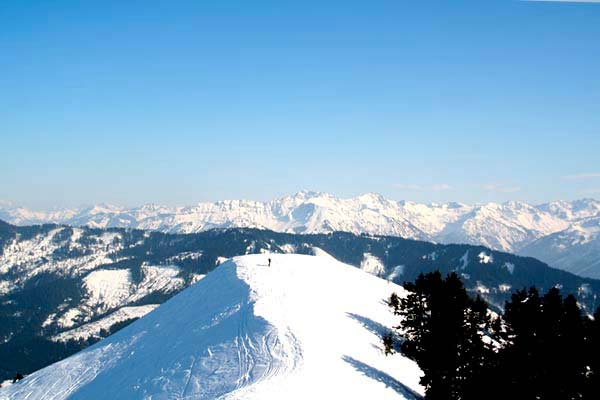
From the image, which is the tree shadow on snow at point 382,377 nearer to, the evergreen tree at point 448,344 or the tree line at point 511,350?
the evergreen tree at point 448,344

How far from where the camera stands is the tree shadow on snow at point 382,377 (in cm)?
3514

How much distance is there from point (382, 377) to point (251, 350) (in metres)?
11.1

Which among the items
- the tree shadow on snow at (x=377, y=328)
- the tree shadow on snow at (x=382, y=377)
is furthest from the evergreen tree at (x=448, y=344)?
the tree shadow on snow at (x=377, y=328)

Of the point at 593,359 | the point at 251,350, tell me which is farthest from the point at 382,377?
the point at 593,359

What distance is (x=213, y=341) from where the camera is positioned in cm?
4169

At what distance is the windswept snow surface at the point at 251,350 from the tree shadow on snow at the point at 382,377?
0.14 meters

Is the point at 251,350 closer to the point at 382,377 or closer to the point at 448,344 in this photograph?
the point at 382,377

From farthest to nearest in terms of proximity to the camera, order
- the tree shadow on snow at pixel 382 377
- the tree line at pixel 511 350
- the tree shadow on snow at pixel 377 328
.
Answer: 1. the tree shadow on snow at pixel 377 328
2. the tree shadow on snow at pixel 382 377
3. the tree line at pixel 511 350

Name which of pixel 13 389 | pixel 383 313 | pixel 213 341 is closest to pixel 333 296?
pixel 383 313

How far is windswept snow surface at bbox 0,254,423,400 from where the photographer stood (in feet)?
109

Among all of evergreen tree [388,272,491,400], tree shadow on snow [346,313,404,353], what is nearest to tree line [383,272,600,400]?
evergreen tree [388,272,491,400]

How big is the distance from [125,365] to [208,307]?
11239mm

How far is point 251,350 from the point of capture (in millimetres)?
37969

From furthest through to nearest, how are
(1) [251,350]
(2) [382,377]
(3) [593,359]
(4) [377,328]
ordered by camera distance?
(4) [377,328] → (1) [251,350] → (2) [382,377] → (3) [593,359]
